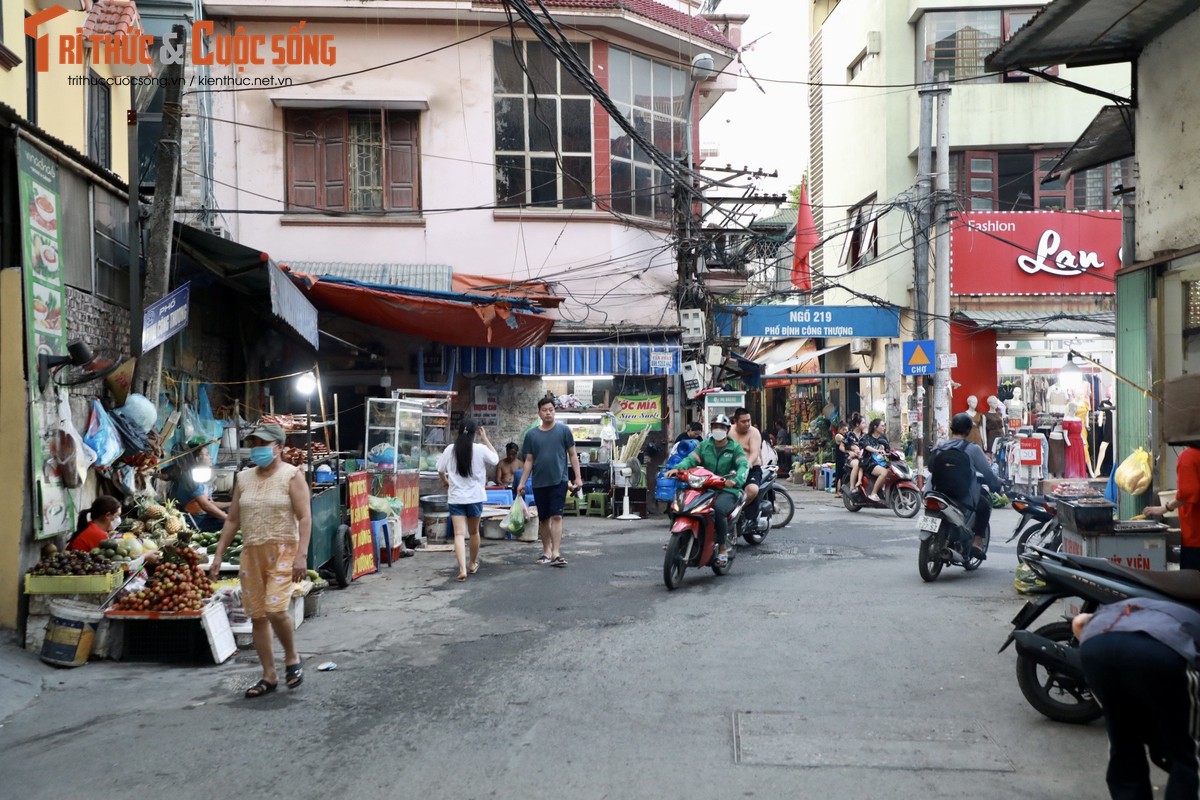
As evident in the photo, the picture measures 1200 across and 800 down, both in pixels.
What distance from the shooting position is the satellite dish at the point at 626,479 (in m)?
18.1

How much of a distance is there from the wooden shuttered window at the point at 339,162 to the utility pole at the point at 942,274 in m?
9.78

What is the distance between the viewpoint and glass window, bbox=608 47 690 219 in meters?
19.8

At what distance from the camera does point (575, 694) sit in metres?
6.26

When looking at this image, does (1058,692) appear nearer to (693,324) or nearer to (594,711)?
(594,711)

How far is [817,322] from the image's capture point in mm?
22594

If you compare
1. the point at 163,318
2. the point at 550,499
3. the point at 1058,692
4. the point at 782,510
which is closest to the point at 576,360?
the point at 782,510

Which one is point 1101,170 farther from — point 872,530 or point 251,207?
point 251,207

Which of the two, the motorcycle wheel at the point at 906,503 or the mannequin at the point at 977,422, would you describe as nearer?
the motorcycle wheel at the point at 906,503

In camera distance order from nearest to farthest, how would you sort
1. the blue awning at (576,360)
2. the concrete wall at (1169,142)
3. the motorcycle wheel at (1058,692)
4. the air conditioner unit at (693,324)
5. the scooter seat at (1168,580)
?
the scooter seat at (1168,580)
the motorcycle wheel at (1058,692)
the concrete wall at (1169,142)
the blue awning at (576,360)
the air conditioner unit at (693,324)

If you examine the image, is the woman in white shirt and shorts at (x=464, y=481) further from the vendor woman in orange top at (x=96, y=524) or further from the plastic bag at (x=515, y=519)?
the vendor woman in orange top at (x=96, y=524)

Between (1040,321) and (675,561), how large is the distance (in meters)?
17.2

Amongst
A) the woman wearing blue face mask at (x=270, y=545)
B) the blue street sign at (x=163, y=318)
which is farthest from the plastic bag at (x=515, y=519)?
the woman wearing blue face mask at (x=270, y=545)

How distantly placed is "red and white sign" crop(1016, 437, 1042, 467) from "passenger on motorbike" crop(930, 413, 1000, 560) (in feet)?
34.4

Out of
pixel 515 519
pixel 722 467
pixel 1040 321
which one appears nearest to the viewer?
pixel 722 467
